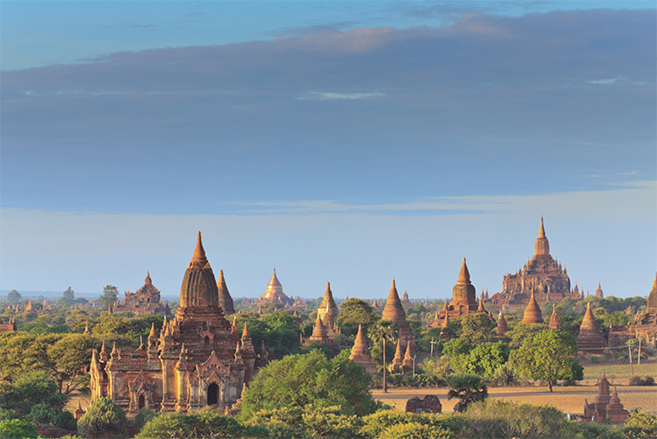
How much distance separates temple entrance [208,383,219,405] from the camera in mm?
57450

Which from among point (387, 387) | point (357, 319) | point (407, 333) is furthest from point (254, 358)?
point (357, 319)

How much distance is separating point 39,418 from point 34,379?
667cm

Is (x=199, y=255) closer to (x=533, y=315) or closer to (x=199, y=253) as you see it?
(x=199, y=253)

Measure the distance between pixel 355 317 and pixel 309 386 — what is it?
77095mm

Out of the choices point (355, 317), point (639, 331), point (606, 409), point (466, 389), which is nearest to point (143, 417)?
point (466, 389)

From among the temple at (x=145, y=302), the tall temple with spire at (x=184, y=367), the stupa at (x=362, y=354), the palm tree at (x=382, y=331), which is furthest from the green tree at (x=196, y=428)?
the temple at (x=145, y=302)

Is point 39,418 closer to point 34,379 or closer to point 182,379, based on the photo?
point 34,379

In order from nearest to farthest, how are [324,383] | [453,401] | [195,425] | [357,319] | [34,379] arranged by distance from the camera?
[195,425], [324,383], [34,379], [453,401], [357,319]

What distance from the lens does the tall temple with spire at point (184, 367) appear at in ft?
187

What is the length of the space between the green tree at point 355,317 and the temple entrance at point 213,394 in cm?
6131

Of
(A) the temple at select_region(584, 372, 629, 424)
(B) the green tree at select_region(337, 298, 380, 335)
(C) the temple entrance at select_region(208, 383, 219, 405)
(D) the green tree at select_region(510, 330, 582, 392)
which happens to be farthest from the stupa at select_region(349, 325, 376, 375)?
(A) the temple at select_region(584, 372, 629, 424)

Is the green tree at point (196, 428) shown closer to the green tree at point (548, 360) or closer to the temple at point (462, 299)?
the green tree at point (548, 360)

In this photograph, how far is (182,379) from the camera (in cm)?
5744

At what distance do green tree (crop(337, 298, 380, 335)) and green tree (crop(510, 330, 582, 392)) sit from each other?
43592 mm
